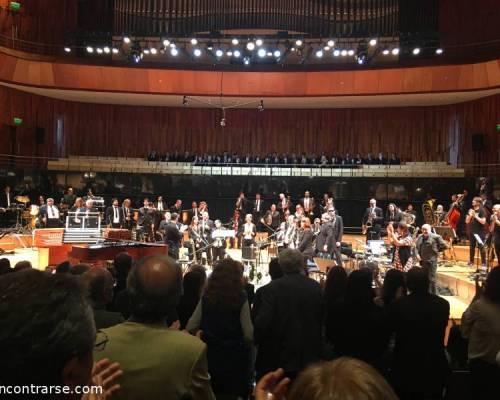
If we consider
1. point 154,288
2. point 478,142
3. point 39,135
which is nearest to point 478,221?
point 478,142

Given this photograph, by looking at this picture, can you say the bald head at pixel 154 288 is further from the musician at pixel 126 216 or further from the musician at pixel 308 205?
the musician at pixel 308 205

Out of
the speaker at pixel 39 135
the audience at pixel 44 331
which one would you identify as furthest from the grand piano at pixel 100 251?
the speaker at pixel 39 135

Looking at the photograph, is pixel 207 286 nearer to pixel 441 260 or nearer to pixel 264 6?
pixel 441 260

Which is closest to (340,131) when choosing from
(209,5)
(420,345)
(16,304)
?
(209,5)

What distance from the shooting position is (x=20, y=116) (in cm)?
1852

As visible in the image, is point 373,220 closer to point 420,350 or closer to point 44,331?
point 420,350

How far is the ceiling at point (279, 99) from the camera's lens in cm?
1808

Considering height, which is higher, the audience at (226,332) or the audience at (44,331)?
the audience at (44,331)

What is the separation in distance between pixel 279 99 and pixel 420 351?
16.7 meters

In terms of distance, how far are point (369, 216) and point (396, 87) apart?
5.76 metres

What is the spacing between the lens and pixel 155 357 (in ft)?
5.56

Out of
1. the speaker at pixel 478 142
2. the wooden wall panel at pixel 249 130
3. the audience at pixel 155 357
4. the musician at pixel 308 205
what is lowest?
the audience at pixel 155 357

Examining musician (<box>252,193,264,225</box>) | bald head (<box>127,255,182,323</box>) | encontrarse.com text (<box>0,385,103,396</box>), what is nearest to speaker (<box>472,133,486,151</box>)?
musician (<box>252,193,264,225</box>)

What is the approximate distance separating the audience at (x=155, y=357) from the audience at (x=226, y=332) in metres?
1.07
